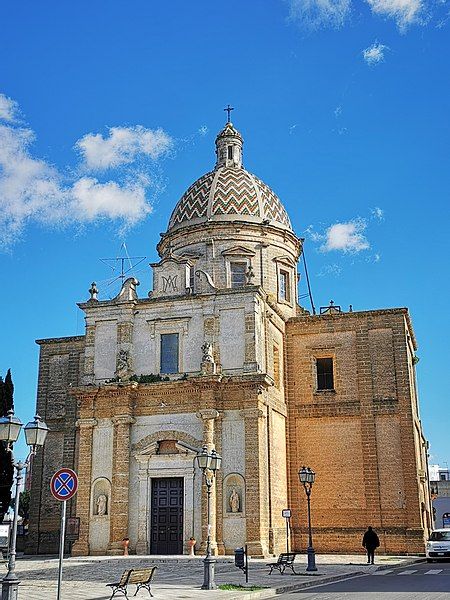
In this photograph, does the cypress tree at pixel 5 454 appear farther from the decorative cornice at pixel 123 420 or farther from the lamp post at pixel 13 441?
the lamp post at pixel 13 441

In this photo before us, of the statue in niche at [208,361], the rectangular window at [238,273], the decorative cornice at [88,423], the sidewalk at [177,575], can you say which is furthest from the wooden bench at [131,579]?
the rectangular window at [238,273]

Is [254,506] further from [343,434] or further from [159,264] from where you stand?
[159,264]

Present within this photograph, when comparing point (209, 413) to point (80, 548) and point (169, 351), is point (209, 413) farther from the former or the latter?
point (80, 548)

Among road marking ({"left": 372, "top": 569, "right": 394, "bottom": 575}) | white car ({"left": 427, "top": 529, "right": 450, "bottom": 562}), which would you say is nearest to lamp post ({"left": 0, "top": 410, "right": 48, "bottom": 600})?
road marking ({"left": 372, "top": 569, "right": 394, "bottom": 575})

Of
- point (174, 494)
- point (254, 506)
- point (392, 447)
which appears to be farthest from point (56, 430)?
point (392, 447)

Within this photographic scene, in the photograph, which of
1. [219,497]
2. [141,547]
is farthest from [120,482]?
[219,497]

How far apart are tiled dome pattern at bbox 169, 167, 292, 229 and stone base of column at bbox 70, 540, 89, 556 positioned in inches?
660

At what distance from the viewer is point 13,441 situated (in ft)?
45.1

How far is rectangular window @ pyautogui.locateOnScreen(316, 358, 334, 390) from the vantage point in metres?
35.3

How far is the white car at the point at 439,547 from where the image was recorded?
28.3 metres

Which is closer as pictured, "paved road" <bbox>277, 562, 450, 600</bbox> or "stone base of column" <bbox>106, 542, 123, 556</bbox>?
"paved road" <bbox>277, 562, 450, 600</bbox>

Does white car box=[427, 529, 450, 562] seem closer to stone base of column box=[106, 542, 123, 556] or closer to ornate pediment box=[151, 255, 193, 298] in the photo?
stone base of column box=[106, 542, 123, 556]

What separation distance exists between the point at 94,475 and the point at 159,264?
9.70 metres

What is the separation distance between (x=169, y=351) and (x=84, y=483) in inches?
259
